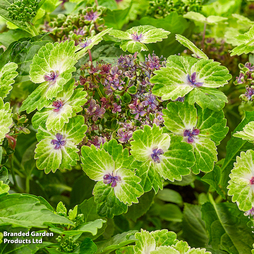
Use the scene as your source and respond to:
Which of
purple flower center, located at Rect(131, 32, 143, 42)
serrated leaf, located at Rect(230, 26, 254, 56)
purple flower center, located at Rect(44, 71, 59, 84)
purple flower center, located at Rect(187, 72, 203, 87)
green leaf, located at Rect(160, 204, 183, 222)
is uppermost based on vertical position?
purple flower center, located at Rect(131, 32, 143, 42)

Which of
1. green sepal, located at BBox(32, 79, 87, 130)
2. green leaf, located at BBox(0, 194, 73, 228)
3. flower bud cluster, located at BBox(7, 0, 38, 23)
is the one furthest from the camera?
flower bud cluster, located at BBox(7, 0, 38, 23)

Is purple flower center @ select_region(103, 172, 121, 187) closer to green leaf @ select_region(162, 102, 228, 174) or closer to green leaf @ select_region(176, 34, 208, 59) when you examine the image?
green leaf @ select_region(162, 102, 228, 174)

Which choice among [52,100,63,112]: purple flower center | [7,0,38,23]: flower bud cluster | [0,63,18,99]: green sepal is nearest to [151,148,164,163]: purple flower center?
[52,100,63,112]: purple flower center

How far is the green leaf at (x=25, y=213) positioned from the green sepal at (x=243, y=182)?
30 centimetres

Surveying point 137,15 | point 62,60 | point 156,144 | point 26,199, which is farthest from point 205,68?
Answer: point 137,15

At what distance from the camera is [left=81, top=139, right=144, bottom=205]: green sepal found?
1.78 ft

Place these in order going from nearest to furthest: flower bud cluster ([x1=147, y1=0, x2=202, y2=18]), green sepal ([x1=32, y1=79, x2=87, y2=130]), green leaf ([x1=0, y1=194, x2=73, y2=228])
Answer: green leaf ([x1=0, y1=194, x2=73, y2=228]) < green sepal ([x1=32, y1=79, x2=87, y2=130]) < flower bud cluster ([x1=147, y1=0, x2=202, y2=18])

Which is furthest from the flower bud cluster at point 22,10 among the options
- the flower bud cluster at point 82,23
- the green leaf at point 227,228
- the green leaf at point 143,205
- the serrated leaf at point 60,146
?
the green leaf at point 227,228

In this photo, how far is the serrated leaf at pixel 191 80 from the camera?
550mm

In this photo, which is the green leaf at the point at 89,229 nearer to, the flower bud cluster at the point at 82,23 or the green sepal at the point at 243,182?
the green sepal at the point at 243,182

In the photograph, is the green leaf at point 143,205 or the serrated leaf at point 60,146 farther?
the green leaf at point 143,205

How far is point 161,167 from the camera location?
552 mm

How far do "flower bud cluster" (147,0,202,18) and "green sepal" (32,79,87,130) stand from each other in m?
0.47

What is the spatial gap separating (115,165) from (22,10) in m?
0.45
